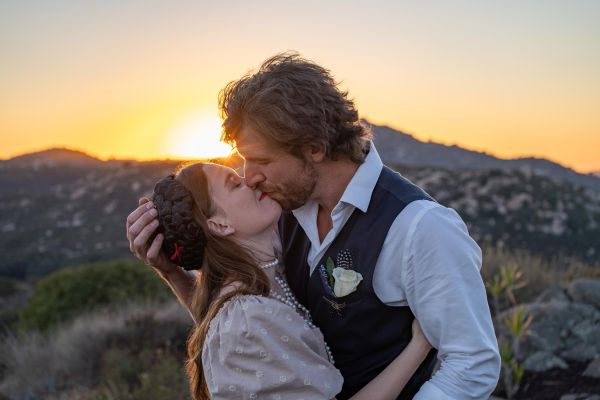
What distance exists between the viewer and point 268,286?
8.23ft

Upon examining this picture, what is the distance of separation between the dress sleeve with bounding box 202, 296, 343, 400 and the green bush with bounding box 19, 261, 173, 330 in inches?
325

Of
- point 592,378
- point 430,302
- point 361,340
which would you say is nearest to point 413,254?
point 430,302

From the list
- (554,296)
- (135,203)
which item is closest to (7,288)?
(554,296)

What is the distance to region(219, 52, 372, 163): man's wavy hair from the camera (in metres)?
2.78

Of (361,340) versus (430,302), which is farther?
(361,340)

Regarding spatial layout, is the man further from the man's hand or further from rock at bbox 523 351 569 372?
rock at bbox 523 351 569 372

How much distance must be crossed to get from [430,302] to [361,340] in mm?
387

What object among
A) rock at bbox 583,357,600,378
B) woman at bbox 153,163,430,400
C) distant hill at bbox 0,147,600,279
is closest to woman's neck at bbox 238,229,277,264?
woman at bbox 153,163,430,400

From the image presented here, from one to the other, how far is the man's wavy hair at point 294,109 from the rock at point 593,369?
3.78 meters

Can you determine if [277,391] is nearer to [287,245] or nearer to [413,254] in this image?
[413,254]

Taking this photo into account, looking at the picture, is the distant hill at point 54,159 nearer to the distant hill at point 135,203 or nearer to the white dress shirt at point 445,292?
the distant hill at point 135,203

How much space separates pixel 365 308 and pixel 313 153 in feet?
2.28

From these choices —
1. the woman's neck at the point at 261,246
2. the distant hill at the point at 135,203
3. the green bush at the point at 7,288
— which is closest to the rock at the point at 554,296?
the distant hill at the point at 135,203

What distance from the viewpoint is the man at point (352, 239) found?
2.43m
